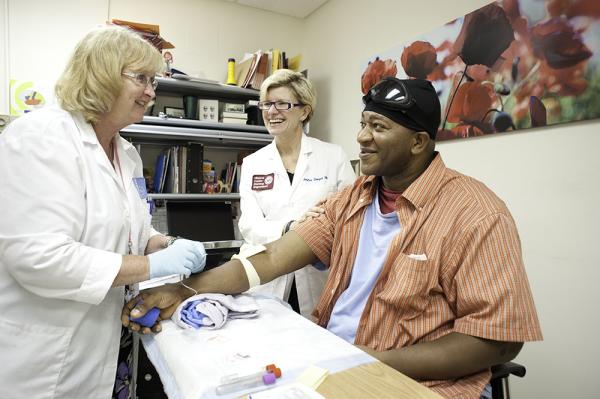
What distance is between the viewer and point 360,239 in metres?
1.35

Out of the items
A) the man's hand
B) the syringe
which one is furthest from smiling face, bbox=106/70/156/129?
the syringe

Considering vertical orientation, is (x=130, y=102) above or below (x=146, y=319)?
above

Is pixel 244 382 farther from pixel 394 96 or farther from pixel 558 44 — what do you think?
pixel 558 44

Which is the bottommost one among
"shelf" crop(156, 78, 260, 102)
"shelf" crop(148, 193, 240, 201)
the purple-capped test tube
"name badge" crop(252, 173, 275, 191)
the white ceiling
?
the purple-capped test tube

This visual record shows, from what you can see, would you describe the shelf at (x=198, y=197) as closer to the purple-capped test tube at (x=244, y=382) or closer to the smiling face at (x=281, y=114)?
the smiling face at (x=281, y=114)

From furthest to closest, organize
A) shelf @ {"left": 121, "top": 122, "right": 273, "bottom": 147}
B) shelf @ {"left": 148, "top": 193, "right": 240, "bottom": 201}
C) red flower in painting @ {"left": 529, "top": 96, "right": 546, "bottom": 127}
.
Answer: shelf @ {"left": 148, "top": 193, "right": 240, "bottom": 201}, shelf @ {"left": 121, "top": 122, "right": 273, "bottom": 147}, red flower in painting @ {"left": 529, "top": 96, "right": 546, "bottom": 127}

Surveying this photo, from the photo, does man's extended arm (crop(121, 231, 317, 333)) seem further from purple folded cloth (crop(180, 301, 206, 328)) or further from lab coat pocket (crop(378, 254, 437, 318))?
lab coat pocket (crop(378, 254, 437, 318))

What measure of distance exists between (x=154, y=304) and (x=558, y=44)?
185 cm

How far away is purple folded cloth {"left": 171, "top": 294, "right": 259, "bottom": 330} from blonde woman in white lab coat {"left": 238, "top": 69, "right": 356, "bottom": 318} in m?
0.85

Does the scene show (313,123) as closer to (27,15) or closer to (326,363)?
(27,15)

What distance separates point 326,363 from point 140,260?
1.88ft

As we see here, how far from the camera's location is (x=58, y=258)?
0.92 meters

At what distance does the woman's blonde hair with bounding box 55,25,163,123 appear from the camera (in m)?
1.11

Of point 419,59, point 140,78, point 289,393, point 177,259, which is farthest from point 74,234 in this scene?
point 419,59
